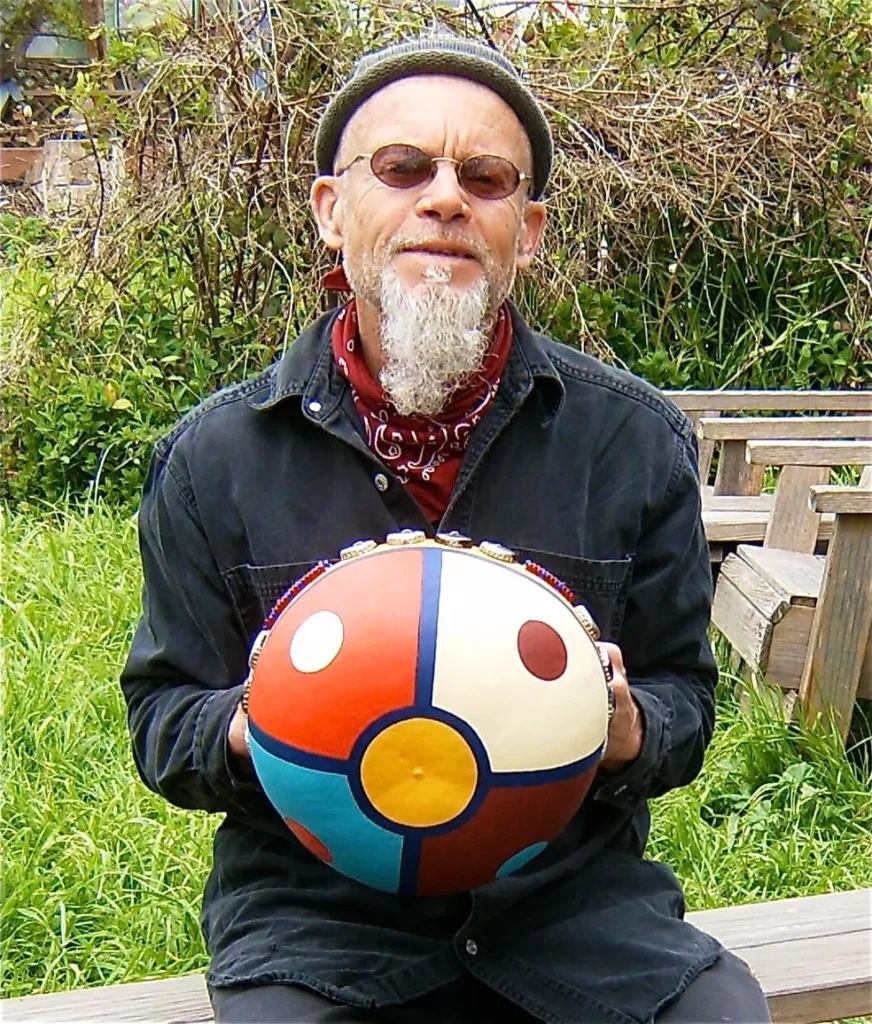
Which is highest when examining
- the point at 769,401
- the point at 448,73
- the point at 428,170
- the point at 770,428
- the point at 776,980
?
the point at 448,73

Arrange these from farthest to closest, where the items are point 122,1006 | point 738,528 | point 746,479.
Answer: point 746,479 → point 738,528 → point 122,1006

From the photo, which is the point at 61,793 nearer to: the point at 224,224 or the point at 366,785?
the point at 366,785

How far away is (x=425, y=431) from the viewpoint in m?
2.07

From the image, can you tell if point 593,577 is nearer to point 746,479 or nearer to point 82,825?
point 82,825

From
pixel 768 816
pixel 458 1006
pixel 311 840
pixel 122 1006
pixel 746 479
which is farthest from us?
pixel 746 479

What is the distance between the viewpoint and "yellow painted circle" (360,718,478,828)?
148 centimetres

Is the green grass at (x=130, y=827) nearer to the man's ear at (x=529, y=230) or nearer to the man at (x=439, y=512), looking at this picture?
the man at (x=439, y=512)

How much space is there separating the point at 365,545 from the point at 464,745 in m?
0.32

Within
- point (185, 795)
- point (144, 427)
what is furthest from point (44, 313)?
point (185, 795)

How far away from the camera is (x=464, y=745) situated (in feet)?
4.90

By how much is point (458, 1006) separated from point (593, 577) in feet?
2.27

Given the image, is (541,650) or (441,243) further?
(441,243)

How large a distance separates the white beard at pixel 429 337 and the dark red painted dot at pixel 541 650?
0.57 m

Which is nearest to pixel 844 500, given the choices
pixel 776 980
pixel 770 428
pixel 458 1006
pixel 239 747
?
pixel 776 980
